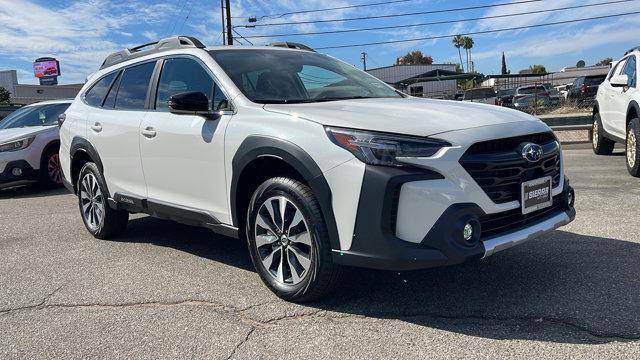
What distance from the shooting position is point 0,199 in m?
9.50

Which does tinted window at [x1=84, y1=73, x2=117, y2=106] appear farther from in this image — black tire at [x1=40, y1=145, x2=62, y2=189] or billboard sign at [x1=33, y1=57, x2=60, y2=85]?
billboard sign at [x1=33, y1=57, x2=60, y2=85]

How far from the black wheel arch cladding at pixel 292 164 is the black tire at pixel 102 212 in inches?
88.9

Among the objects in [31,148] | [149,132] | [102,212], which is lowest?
[102,212]

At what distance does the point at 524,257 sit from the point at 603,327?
129cm

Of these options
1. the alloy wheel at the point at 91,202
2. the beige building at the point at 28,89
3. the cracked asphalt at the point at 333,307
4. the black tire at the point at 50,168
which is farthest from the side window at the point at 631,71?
the beige building at the point at 28,89

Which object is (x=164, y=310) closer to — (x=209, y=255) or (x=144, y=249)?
(x=209, y=255)

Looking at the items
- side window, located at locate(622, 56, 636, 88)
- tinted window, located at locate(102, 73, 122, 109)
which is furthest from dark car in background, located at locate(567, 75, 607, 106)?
tinted window, located at locate(102, 73, 122, 109)

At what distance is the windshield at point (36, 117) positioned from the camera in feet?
33.1

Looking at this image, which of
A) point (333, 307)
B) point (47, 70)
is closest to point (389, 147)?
point (333, 307)

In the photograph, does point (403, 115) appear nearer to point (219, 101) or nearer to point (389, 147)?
point (389, 147)

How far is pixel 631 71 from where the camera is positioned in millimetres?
7875

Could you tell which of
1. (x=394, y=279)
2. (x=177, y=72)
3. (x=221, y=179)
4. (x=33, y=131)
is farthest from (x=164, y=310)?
(x=33, y=131)

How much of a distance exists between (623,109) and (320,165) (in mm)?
6515

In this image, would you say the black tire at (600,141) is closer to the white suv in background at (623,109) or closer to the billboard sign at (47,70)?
the white suv in background at (623,109)
